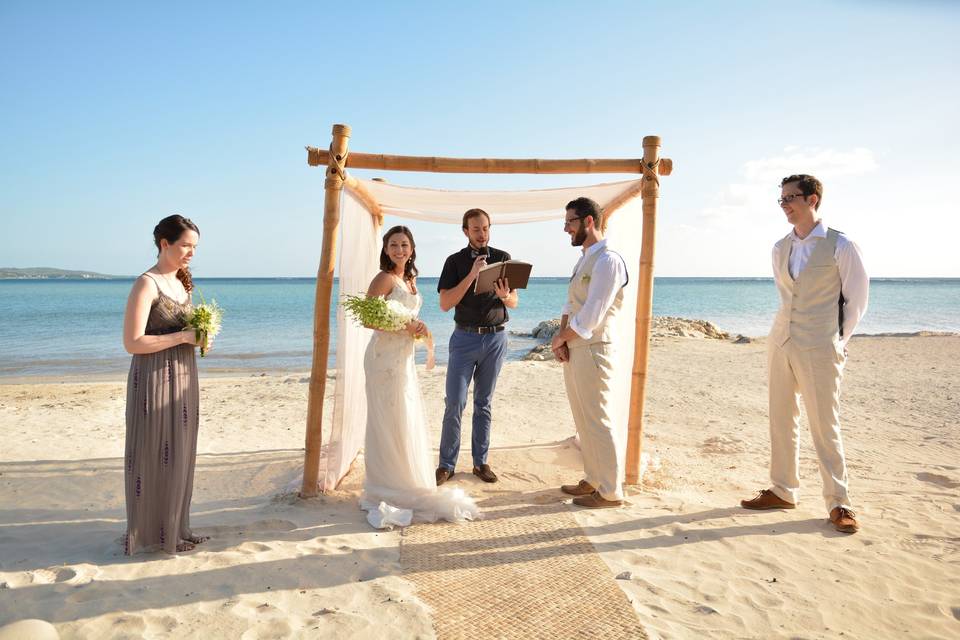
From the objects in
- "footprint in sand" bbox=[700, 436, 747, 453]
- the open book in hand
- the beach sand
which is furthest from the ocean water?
the open book in hand

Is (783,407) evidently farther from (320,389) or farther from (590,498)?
(320,389)

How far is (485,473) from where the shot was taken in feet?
16.9

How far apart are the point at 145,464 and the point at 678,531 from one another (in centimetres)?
341

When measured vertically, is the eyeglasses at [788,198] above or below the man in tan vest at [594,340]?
above

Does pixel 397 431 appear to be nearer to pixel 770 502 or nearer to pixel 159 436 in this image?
pixel 159 436

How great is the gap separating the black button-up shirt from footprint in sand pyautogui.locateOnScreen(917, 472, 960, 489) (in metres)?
3.98

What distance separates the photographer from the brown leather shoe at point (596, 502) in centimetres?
443

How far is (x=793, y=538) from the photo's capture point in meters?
3.83

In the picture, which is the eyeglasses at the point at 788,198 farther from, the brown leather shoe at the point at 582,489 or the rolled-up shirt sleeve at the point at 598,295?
the brown leather shoe at the point at 582,489

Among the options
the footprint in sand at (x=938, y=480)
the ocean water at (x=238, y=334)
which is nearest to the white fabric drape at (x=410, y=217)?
the footprint in sand at (x=938, y=480)

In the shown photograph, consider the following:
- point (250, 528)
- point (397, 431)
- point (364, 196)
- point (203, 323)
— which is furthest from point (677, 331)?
point (203, 323)

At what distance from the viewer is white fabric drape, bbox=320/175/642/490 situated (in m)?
4.87

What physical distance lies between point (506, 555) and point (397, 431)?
122 centimetres

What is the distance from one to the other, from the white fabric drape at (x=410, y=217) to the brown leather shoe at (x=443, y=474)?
2.72ft
